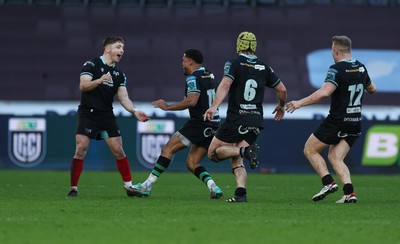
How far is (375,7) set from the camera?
28469 mm

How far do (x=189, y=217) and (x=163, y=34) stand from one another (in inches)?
693

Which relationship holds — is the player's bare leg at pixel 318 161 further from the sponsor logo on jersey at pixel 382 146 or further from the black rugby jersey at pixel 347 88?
the sponsor logo on jersey at pixel 382 146

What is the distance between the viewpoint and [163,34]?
27703mm

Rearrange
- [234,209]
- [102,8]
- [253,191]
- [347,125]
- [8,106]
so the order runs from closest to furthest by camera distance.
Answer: [234,209]
[347,125]
[253,191]
[8,106]
[102,8]

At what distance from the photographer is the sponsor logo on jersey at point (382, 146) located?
78.0 feet

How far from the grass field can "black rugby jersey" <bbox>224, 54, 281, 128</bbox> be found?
108 centimetres

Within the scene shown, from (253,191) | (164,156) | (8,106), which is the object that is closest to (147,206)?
(164,156)

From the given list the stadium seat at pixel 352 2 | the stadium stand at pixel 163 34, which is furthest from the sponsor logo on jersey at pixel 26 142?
the stadium seat at pixel 352 2

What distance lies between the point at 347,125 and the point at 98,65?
3.43m

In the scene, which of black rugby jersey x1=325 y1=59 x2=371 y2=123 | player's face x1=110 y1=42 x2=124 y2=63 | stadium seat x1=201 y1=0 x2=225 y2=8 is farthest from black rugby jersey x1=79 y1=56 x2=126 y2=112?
stadium seat x1=201 y1=0 x2=225 y2=8

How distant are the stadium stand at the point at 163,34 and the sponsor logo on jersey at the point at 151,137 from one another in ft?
9.32

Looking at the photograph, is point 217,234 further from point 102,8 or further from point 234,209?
point 102,8

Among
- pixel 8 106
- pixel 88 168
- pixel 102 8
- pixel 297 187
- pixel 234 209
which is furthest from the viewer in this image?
pixel 102 8

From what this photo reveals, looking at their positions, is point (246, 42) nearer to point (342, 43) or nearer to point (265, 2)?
point (342, 43)
